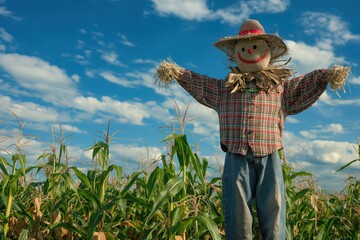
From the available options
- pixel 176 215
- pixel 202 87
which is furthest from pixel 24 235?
pixel 202 87

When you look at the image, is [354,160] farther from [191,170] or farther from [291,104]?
[191,170]

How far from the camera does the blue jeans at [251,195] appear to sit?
3.45 meters

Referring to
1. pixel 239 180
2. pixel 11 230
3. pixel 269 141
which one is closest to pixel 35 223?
pixel 11 230

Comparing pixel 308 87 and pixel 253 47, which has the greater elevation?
pixel 253 47

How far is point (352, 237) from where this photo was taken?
3.98m

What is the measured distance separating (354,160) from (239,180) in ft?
4.31

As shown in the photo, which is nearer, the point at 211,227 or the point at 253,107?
the point at 211,227

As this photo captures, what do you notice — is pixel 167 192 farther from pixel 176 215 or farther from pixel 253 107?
pixel 253 107

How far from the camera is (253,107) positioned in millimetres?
3592

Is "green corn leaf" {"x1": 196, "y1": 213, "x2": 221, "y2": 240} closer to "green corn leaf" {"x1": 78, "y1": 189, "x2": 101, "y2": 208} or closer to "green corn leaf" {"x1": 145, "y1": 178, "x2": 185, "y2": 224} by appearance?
"green corn leaf" {"x1": 145, "y1": 178, "x2": 185, "y2": 224}

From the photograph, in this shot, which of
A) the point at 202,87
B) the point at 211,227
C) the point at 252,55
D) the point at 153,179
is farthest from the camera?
the point at 202,87

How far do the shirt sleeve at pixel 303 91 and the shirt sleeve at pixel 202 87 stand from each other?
60 cm

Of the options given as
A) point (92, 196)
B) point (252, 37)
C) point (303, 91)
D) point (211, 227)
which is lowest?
point (211, 227)

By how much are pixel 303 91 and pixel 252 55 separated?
54 centimetres
